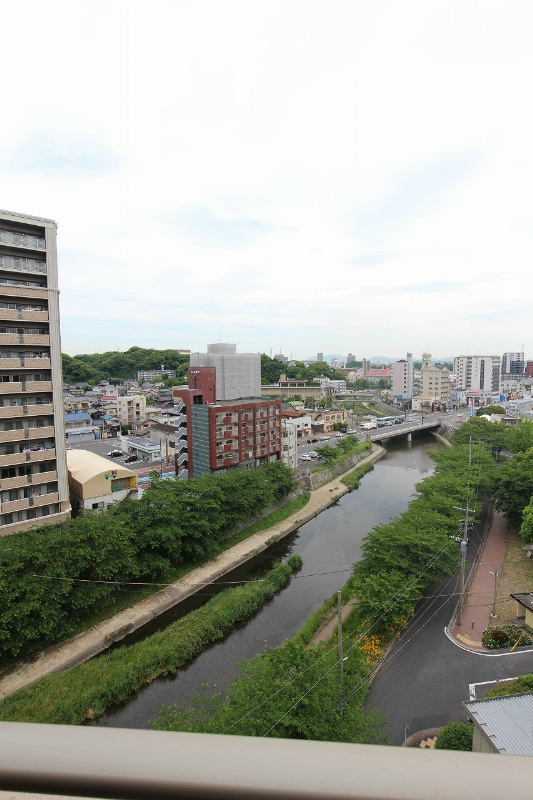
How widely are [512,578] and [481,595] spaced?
1600 mm

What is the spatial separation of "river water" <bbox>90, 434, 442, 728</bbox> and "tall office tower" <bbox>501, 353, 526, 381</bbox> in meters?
62.4

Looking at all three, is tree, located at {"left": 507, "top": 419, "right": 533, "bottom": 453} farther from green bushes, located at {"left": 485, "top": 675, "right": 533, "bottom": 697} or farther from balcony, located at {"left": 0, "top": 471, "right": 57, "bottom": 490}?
balcony, located at {"left": 0, "top": 471, "right": 57, "bottom": 490}

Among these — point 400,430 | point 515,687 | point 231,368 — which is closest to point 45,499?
point 231,368

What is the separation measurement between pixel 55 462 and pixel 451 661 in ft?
35.8

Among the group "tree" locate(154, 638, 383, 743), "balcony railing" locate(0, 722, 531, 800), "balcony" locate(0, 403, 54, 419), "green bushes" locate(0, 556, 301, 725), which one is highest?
"balcony railing" locate(0, 722, 531, 800)

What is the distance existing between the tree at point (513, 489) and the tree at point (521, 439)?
283 inches

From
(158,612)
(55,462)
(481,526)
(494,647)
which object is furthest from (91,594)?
(481,526)

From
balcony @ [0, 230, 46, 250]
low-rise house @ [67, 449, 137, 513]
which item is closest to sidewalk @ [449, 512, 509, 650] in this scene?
low-rise house @ [67, 449, 137, 513]

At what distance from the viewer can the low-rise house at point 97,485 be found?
1425cm

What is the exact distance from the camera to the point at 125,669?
334 inches

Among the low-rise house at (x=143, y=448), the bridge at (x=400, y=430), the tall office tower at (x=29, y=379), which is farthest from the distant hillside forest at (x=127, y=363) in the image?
the tall office tower at (x=29, y=379)

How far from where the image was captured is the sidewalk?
903 centimetres

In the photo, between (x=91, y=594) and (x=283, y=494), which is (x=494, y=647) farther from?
(x=283, y=494)

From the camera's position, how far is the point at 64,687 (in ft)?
26.2
